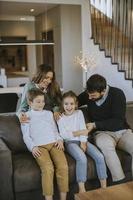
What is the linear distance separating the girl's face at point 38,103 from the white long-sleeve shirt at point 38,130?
4cm


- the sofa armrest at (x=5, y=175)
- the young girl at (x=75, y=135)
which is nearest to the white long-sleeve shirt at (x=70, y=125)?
the young girl at (x=75, y=135)

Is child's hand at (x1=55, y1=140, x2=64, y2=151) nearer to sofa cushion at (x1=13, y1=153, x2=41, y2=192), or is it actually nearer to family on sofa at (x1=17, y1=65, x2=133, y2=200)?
family on sofa at (x1=17, y1=65, x2=133, y2=200)

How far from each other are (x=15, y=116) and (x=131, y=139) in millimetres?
1125

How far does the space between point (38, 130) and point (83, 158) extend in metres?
0.47

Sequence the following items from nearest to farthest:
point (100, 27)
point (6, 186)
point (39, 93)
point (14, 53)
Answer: point (6, 186), point (39, 93), point (100, 27), point (14, 53)

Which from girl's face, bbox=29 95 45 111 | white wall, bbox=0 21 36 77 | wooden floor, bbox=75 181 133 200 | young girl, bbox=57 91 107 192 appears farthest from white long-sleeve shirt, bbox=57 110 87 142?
white wall, bbox=0 21 36 77

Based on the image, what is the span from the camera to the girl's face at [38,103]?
107 inches

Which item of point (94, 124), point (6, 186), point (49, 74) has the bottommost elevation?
point (6, 186)

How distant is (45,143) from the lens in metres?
2.68

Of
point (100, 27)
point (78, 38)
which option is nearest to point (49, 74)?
point (100, 27)

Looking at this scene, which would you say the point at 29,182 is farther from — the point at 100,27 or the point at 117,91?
the point at 100,27

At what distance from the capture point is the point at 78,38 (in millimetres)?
8211

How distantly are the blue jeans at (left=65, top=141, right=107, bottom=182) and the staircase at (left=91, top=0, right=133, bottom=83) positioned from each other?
124 inches

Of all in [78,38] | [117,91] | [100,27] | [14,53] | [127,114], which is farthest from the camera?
[14,53]
